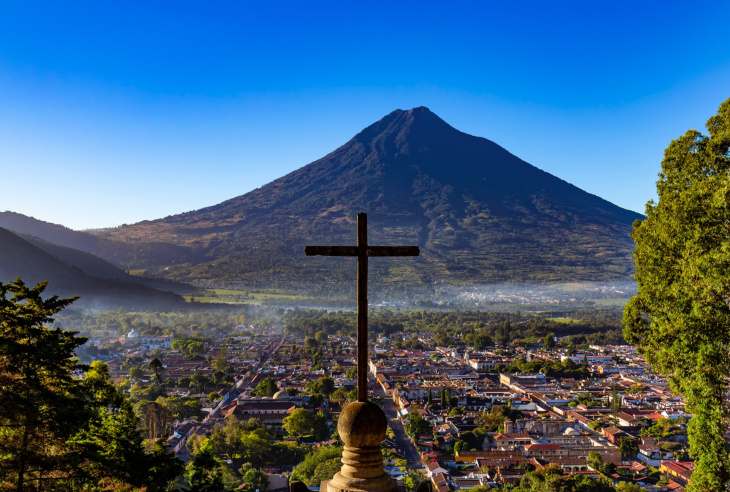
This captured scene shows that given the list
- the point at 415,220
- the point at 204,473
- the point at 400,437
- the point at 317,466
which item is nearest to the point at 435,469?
the point at 317,466

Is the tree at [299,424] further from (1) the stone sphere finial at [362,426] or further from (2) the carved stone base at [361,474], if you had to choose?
(1) the stone sphere finial at [362,426]

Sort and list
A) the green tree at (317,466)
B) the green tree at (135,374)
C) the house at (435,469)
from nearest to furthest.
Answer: the green tree at (317,466), the house at (435,469), the green tree at (135,374)

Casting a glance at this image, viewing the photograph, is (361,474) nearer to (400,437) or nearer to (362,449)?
(362,449)

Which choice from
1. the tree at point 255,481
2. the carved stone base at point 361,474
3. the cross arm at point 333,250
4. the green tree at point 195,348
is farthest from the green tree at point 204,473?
the green tree at point 195,348

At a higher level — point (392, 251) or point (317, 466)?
point (392, 251)

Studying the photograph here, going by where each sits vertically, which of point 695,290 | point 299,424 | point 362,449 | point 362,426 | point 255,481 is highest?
point 695,290

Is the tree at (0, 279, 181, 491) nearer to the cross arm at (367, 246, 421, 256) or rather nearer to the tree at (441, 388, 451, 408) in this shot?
the cross arm at (367, 246, 421, 256)
